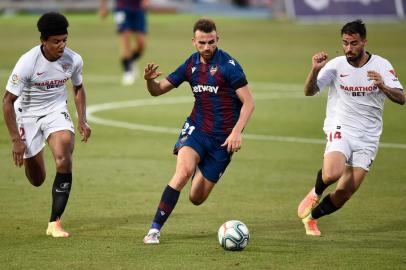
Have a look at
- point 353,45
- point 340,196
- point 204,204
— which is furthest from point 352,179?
point 204,204

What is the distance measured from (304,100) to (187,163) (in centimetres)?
1394

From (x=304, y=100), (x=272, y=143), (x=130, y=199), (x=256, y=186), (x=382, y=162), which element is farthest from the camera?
(x=304, y=100)

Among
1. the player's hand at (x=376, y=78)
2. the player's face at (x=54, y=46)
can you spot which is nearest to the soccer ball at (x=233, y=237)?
the player's hand at (x=376, y=78)

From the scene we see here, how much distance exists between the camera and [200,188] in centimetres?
1192

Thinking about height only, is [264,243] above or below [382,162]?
above

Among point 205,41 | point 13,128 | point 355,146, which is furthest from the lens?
point 355,146

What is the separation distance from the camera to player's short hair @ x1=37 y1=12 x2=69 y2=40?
11.4m

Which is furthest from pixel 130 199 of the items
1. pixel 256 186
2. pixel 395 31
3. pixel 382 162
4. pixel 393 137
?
pixel 395 31

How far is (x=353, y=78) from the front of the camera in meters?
12.0

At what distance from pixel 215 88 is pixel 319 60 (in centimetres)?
120

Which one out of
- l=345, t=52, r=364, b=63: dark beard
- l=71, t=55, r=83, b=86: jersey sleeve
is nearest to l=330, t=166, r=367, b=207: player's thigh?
l=345, t=52, r=364, b=63: dark beard

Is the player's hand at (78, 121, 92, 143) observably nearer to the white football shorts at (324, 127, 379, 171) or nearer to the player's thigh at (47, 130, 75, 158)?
the player's thigh at (47, 130, 75, 158)

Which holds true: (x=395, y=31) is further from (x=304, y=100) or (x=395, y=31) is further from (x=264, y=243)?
(x=264, y=243)

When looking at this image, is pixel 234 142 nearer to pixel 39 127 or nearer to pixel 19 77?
pixel 39 127
